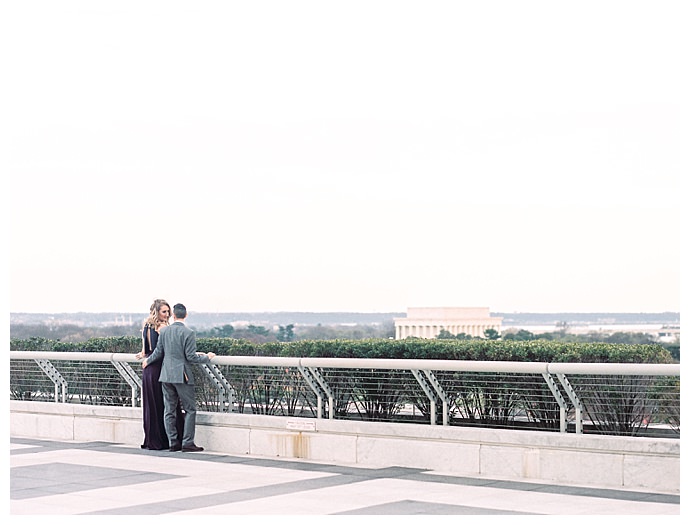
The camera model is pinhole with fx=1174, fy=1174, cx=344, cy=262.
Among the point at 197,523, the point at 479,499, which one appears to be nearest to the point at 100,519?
the point at 197,523

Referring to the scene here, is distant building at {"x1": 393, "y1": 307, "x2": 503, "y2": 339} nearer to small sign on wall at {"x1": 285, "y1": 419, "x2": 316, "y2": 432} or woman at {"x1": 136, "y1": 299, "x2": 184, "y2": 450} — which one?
woman at {"x1": 136, "y1": 299, "x2": 184, "y2": 450}

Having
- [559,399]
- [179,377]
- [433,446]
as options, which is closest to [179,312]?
[179,377]

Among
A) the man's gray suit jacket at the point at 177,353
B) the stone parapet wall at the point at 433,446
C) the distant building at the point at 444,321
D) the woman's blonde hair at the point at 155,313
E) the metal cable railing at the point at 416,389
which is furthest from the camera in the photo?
the distant building at the point at 444,321

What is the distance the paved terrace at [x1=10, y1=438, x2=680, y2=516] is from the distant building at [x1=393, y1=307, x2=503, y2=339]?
114ft

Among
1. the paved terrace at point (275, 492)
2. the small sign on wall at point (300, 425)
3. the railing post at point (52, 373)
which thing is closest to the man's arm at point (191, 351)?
the paved terrace at point (275, 492)

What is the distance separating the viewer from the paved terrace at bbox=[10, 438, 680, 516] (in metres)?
9.69

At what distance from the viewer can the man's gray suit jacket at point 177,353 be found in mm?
13781

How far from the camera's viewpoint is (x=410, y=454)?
40.4ft

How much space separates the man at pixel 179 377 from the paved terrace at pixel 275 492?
2.17ft

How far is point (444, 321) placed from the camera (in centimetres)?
4981

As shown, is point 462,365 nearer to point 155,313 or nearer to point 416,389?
point 416,389

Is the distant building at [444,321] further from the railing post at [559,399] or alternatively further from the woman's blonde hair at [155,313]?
the railing post at [559,399]

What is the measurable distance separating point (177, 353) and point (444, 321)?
120 feet

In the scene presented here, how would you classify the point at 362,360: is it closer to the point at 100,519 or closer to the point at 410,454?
the point at 410,454
